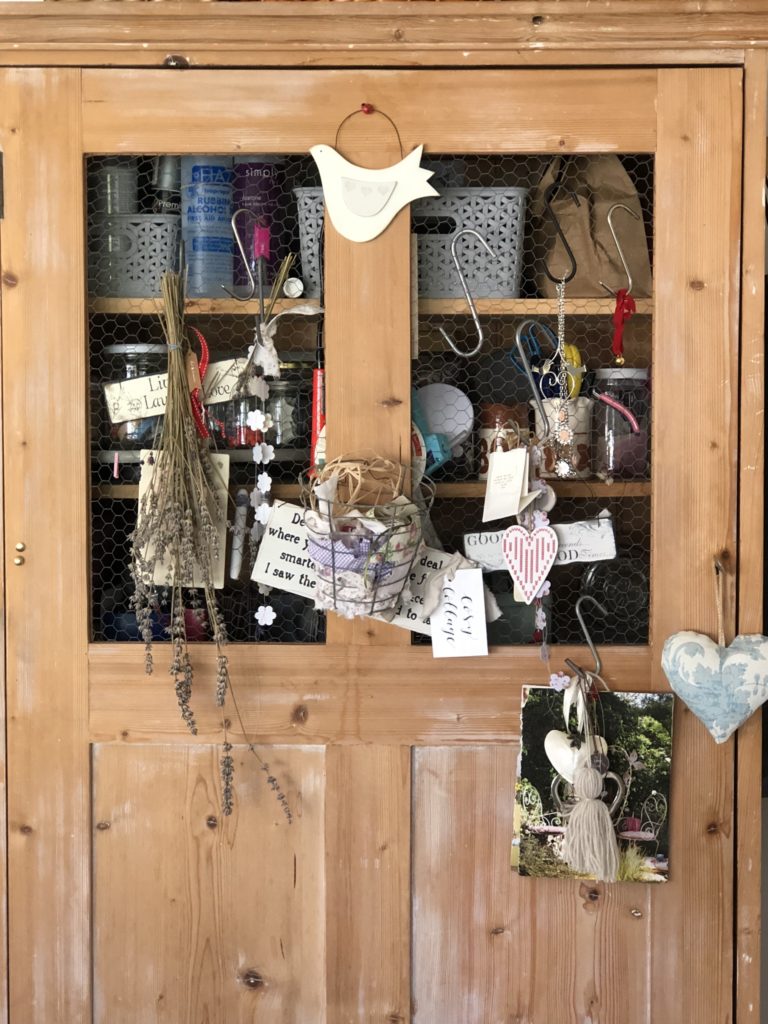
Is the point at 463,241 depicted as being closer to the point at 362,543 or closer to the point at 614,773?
the point at 362,543

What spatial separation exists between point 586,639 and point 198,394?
2.10 feet

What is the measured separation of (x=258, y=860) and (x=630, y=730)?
551 millimetres

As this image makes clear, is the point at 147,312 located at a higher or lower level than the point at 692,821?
higher

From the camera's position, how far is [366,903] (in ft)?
4.52

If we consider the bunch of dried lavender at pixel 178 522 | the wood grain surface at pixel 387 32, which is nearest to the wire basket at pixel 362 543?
the bunch of dried lavender at pixel 178 522

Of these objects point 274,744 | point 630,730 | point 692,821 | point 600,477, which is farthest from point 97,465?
point 692,821

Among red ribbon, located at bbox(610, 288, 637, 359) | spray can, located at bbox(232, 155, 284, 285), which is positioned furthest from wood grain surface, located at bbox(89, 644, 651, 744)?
spray can, located at bbox(232, 155, 284, 285)

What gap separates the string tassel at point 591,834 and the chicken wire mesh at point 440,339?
198 millimetres

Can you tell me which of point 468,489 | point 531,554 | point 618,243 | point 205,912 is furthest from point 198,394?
point 205,912

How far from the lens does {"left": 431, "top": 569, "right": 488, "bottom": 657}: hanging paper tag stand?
1357mm

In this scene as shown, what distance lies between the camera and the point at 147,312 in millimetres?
1376

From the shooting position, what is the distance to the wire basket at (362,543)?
1.25 m

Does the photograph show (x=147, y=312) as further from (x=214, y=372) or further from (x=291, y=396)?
(x=291, y=396)

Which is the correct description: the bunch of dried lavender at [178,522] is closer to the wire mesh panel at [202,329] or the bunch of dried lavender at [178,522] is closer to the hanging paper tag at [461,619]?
the wire mesh panel at [202,329]
